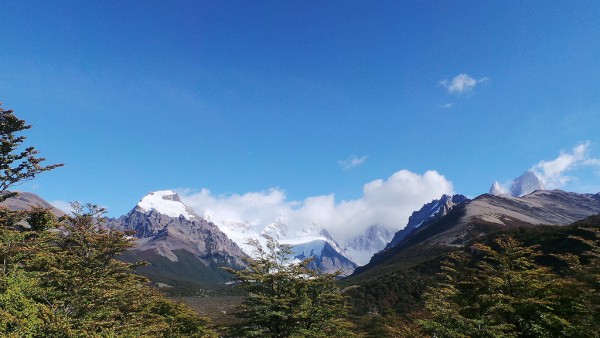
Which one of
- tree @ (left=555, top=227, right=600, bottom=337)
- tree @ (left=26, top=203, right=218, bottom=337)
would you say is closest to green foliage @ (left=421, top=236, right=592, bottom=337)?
tree @ (left=555, top=227, right=600, bottom=337)

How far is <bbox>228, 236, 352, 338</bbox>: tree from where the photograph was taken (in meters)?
23.6

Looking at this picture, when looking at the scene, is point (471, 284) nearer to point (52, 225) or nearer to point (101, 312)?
point (101, 312)

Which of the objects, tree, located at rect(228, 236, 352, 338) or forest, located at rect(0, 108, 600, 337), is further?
tree, located at rect(228, 236, 352, 338)

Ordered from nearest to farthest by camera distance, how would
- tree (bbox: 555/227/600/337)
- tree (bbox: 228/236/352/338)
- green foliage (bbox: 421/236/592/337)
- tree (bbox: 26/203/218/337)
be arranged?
1. tree (bbox: 555/227/600/337)
2. green foliage (bbox: 421/236/592/337)
3. tree (bbox: 26/203/218/337)
4. tree (bbox: 228/236/352/338)

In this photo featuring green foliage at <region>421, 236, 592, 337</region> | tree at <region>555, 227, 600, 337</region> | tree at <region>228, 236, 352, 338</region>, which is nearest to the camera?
tree at <region>555, 227, 600, 337</region>

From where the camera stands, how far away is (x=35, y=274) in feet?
66.2

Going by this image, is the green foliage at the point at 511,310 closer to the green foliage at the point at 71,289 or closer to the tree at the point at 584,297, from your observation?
the tree at the point at 584,297

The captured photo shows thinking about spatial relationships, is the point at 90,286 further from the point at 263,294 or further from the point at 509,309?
the point at 509,309

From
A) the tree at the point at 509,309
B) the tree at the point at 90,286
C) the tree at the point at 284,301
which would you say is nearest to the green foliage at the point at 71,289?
the tree at the point at 90,286

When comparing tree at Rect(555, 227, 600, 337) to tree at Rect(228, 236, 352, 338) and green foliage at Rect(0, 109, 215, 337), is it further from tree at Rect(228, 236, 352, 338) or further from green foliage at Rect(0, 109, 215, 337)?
green foliage at Rect(0, 109, 215, 337)

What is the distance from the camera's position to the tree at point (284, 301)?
23.6 meters

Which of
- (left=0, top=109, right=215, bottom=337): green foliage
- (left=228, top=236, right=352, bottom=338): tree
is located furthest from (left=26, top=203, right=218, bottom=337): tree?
(left=228, top=236, right=352, bottom=338): tree

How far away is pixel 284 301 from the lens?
76.7ft

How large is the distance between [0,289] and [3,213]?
66.2ft
